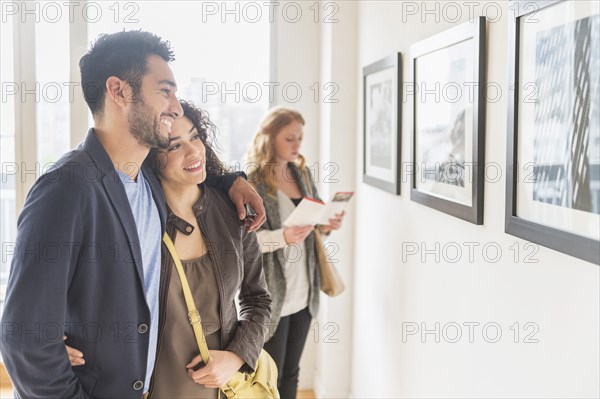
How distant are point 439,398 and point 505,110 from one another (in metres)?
1.02

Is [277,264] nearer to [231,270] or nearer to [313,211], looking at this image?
[313,211]

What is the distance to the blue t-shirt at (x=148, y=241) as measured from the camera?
1.50 m

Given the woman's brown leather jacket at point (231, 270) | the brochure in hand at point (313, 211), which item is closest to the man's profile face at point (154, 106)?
the woman's brown leather jacket at point (231, 270)

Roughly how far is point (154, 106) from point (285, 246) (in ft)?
4.45

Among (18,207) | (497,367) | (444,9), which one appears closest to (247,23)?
(18,207)

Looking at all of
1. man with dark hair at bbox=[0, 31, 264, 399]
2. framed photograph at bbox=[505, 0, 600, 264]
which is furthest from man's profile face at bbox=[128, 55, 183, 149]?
framed photograph at bbox=[505, 0, 600, 264]

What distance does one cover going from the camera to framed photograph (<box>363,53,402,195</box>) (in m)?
2.62

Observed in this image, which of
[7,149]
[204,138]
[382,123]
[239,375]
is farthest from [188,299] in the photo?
[7,149]

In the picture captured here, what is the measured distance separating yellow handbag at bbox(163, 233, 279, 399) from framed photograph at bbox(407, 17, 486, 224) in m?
0.71

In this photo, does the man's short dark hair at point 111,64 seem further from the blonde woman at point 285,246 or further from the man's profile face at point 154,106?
the blonde woman at point 285,246

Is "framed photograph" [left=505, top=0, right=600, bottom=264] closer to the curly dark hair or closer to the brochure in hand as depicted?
the curly dark hair

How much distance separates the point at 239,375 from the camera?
1740mm

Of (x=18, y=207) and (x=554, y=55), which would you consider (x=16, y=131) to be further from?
(x=554, y=55)

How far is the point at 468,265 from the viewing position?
1.92 meters
